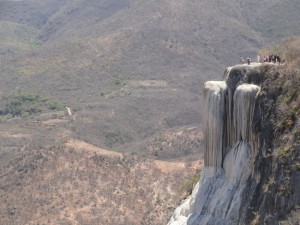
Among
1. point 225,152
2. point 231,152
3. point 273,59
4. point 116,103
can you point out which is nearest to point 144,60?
point 116,103

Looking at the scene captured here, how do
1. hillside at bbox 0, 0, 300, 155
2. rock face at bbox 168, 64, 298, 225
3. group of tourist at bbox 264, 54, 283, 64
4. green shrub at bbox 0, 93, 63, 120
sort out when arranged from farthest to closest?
green shrub at bbox 0, 93, 63, 120 < hillside at bbox 0, 0, 300, 155 < group of tourist at bbox 264, 54, 283, 64 < rock face at bbox 168, 64, 298, 225

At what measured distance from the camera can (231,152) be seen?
1572cm

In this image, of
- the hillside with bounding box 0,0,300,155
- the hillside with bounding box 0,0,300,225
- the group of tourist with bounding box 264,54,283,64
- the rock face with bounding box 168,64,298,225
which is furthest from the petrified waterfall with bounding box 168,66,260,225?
the hillside with bounding box 0,0,300,155

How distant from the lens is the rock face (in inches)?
569

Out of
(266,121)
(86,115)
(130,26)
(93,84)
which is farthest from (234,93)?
(130,26)

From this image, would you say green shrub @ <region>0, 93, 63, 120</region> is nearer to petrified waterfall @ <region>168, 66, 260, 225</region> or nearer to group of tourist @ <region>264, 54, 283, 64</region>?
petrified waterfall @ <region>168, 66, 260, 225</region>

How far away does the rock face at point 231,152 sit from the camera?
47.4 feet

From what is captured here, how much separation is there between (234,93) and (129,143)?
5906 centimetres

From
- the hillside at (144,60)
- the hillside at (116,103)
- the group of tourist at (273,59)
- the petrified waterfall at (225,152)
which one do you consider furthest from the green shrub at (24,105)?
the group of tourist at (273,59)

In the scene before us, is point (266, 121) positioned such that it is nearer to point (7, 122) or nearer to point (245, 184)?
point (245, 184)

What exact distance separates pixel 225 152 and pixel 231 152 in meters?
0.47

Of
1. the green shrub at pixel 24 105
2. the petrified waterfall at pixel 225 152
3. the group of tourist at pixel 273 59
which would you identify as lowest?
the green shrub at pixel 24 105

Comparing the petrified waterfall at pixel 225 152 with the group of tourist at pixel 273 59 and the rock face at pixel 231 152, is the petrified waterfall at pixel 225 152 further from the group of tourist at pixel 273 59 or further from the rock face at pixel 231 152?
the group of tourist at pixel 273 59

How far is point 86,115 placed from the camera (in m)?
78.8
